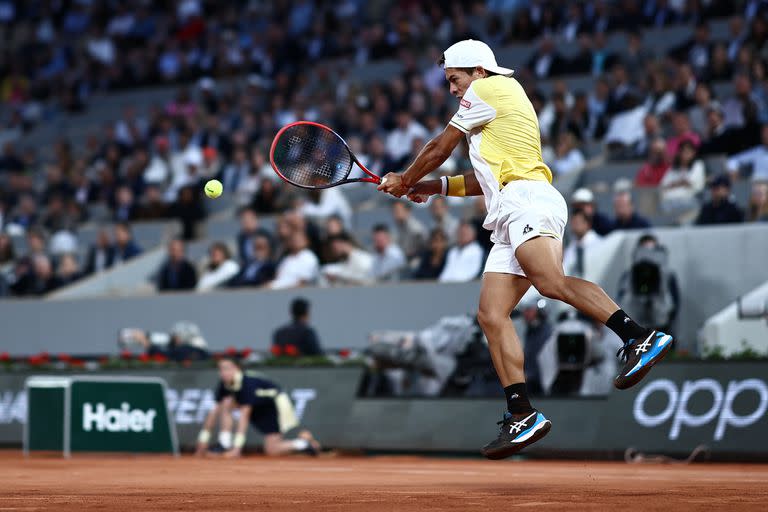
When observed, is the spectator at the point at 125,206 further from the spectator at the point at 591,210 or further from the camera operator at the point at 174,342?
the spectator at the point at 591,210

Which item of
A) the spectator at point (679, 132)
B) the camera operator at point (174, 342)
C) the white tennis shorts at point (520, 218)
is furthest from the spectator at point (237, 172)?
the white tennis shorts at point (520, 218)

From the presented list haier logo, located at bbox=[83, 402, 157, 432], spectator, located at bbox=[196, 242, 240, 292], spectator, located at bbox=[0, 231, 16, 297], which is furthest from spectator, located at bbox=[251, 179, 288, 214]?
haier logo, located at bbox=[83, 402, 157, 432]

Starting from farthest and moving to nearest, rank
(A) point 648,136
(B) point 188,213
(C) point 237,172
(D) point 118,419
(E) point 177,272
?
(C) point 237,172 → (B) point 188,213 → (E) point 177,272 → (A) point 648,136 → (D) point 118,419

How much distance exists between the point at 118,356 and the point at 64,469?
7.08 m

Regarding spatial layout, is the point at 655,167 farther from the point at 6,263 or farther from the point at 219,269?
the point at 6,263

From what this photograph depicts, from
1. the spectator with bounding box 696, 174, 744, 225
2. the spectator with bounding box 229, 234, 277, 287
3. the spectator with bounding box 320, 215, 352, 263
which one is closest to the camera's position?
the spectator with bounding box 696, 174, 744, 225

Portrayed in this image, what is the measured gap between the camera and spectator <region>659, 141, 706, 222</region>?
1695 centimetres

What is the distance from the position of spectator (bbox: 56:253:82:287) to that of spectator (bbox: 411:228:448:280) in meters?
6.78

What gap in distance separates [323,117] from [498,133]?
49.3ft

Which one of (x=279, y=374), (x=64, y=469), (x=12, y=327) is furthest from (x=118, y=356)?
(x=64, y=469)

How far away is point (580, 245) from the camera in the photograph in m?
15.7

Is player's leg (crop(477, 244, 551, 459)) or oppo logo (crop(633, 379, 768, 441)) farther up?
player's leg (crop(477, 244, 551, 459))

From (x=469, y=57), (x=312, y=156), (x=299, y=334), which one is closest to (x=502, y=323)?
(x=469, y=57)

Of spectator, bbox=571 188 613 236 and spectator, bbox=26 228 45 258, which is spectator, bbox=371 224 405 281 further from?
spectator, bbox=26 228 45 258
